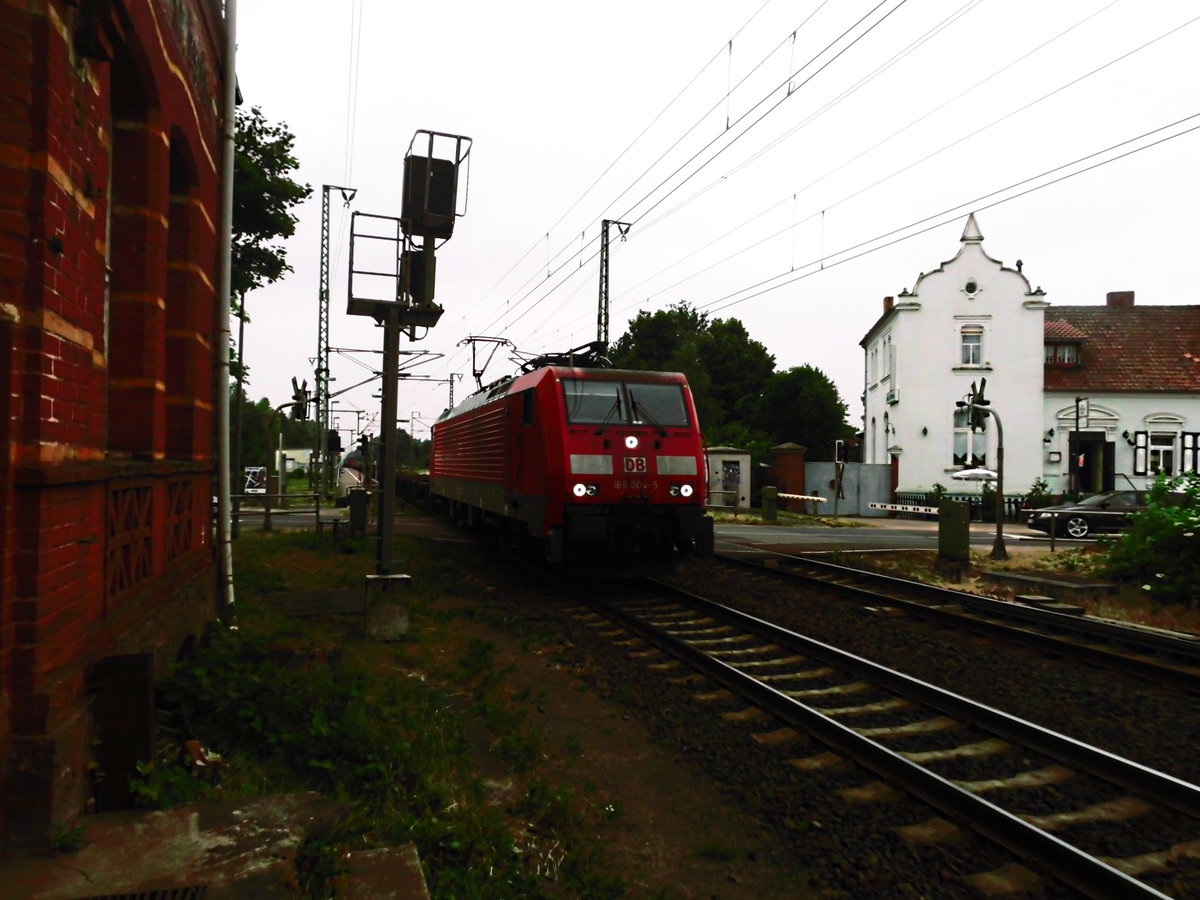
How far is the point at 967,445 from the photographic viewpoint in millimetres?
33594

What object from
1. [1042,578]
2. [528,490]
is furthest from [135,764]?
[1042,578]

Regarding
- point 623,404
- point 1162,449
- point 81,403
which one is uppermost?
point 1162,449

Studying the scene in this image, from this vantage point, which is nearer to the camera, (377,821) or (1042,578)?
(377,821)

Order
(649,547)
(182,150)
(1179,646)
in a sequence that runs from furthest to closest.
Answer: (649,547) < (1179,646) < (182,150)

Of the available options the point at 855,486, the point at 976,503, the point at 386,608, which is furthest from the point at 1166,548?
the point at 855,486

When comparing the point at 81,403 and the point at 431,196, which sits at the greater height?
the point at 431,196

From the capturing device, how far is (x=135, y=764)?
3.68 meters

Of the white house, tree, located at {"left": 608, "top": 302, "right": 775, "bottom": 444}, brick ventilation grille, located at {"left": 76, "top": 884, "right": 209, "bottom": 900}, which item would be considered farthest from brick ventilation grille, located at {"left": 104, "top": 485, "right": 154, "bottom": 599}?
tree, located at {"left": 608, "top": 302, "right": 775, "bottom": 444}

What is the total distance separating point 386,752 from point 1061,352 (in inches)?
1394

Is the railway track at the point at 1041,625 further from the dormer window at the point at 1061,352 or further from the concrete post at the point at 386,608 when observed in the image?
the dormer window at the point at 1061,352

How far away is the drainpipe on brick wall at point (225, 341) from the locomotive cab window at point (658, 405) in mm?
4966

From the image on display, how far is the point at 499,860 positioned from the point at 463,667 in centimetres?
337

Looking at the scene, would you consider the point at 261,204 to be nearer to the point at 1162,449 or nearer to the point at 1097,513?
the point at 1097,513

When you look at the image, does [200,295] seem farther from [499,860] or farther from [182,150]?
[499,860]
